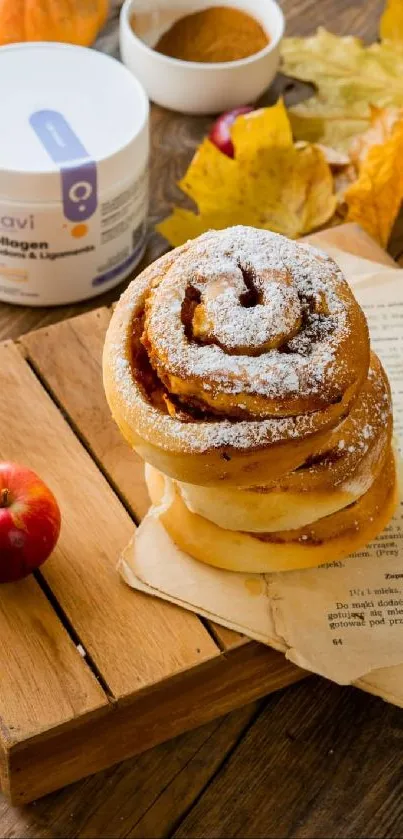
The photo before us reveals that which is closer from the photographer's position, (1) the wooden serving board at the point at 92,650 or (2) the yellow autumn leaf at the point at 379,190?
(1) the wooden serving board at the point at 92,650

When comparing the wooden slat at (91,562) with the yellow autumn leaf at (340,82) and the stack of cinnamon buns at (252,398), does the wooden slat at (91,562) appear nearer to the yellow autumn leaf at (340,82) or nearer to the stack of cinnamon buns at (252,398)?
the stack of cinnamon buns at (252,398)

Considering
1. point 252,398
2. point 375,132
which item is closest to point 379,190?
point 375,132

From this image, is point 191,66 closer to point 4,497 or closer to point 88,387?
point 88,387

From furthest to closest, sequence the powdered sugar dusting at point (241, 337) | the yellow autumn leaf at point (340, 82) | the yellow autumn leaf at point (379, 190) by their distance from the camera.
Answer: the yellow autumn leaf at point (340, 82) < the yellow autumn leaf at point (379, 190) < the powdered sugar dusting at point (241, 337)

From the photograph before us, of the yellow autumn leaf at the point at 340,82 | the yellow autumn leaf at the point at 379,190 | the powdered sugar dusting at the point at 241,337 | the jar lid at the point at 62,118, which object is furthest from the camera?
the yellow autumn leaf at the point at 340,82

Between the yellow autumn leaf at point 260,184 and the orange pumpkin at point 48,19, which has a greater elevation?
the orange pumpkin at point 48,19

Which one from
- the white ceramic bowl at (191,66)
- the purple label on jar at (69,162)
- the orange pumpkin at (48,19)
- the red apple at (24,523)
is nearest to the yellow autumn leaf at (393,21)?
the white ceramic bowl at (191,66)

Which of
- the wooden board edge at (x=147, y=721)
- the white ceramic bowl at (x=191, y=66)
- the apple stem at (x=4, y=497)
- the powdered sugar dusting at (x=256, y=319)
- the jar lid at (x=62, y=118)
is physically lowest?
the wooden board edge at (x=147, y=721)
